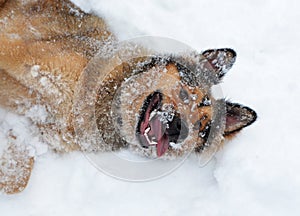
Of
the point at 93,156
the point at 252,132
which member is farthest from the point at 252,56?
the point at 93,156

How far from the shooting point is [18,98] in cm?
488

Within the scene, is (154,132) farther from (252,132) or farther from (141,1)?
(141,1)

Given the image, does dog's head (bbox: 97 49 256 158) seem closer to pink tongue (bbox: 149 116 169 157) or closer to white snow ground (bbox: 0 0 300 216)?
pink tongue (bbox: 149 116 169 157)

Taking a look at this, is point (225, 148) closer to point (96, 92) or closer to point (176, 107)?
point (176, 107)

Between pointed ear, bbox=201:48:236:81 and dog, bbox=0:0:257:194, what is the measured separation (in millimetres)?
11

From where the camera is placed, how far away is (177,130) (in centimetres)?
476

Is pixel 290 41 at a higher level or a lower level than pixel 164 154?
higher

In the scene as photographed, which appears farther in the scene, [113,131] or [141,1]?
[141,1]

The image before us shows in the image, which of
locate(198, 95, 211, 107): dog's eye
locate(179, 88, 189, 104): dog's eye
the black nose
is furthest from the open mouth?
locate(198, 95, 211, 107): dog's eye

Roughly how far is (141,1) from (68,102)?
1646 mm

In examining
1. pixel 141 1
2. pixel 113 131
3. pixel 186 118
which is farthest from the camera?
pixel 141 1

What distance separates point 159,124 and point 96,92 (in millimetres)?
807

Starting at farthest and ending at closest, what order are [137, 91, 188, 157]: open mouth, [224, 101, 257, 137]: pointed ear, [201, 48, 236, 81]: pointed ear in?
[201, 48, 236, 81]: pointed ear → [224, 101, 257, 137]: pointed ear → [137, 91, 188, 157]: open mouth

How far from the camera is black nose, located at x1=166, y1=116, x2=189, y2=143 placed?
4625mm
